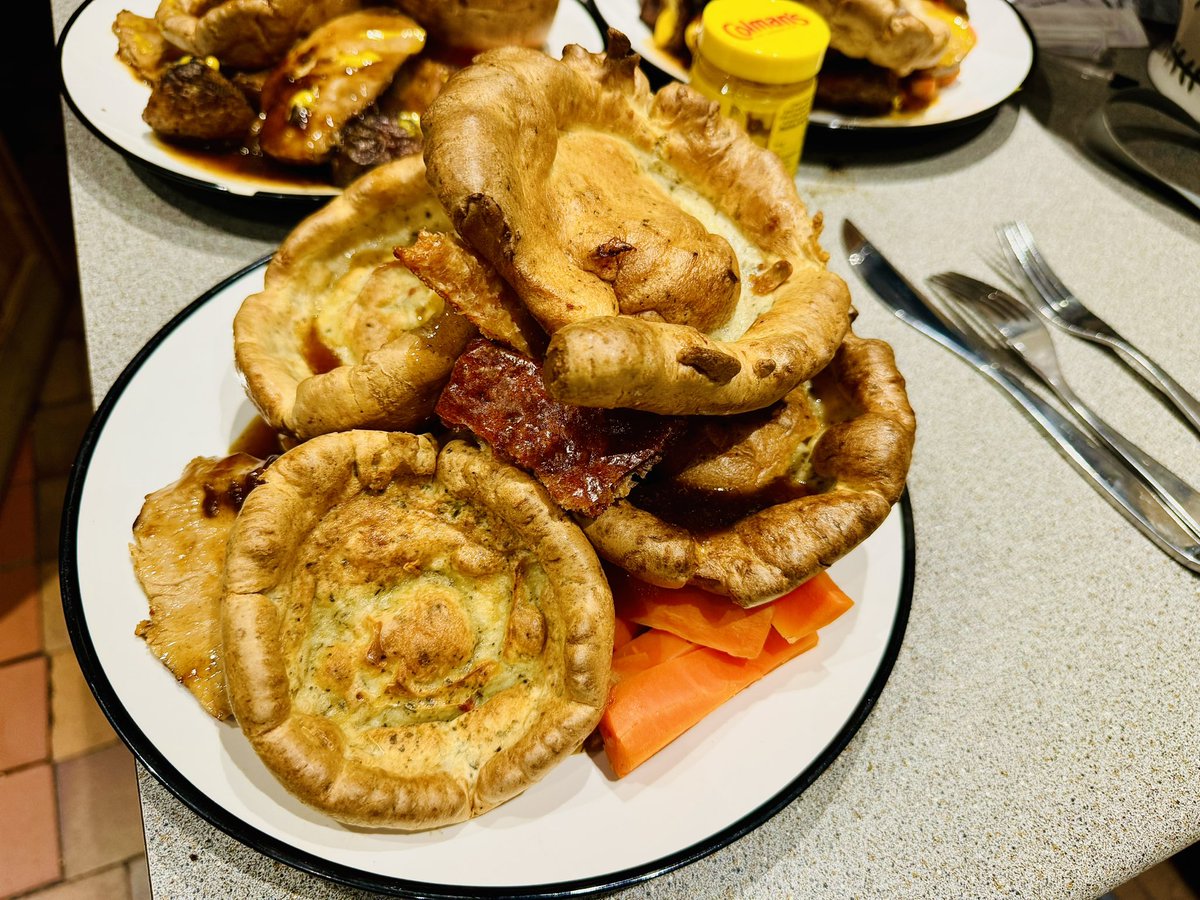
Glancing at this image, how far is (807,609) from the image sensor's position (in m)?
1.57

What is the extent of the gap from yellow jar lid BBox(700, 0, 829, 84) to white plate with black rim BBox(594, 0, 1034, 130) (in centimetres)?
65

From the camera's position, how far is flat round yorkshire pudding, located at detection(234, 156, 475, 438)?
1.49 meters

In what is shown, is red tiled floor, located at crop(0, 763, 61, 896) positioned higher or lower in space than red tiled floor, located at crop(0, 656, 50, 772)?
lower

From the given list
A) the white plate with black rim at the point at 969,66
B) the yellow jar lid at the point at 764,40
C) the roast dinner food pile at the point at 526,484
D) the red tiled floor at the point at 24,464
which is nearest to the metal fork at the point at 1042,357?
the white plate with black rim at the point at 969,66

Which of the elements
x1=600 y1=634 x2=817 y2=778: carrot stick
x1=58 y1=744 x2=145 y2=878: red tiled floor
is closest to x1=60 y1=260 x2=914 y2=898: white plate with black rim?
x1=600 y1=634 x2=817 y2=778: carrot stick

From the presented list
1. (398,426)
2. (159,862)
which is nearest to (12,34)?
(398,426)

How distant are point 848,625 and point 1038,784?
54 cm

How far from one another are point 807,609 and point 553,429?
640 mm

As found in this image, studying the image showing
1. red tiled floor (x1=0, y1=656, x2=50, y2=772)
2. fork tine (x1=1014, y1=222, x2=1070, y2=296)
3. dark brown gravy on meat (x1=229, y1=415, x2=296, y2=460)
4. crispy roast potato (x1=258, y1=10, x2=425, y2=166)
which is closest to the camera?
dark brown gravy on meat (x1=229, y1=415, x2=296, y2=460)

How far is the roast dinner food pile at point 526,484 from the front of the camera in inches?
49.8

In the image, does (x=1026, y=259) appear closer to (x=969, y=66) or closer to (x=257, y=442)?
(x=969, y=66)

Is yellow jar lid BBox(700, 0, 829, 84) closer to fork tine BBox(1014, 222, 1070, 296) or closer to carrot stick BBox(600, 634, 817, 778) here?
fork tine BBox(1014, 222, 1070, 296)

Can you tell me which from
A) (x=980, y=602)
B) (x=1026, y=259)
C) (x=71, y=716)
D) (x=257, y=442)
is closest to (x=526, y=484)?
(x=257, y=442)

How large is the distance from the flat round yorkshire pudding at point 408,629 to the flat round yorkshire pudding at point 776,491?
0.42ft
